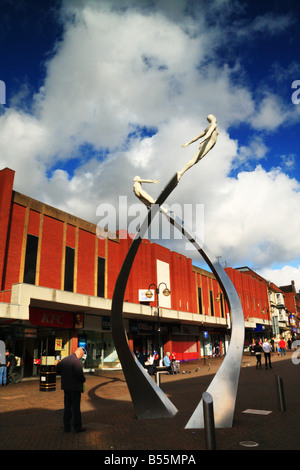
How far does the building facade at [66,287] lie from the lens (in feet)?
66.5

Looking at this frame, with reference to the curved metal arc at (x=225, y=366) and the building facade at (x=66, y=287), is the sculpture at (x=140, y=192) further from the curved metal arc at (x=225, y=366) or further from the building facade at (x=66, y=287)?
the building facade at (x=66, y=287)

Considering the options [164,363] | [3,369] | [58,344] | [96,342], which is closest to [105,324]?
[96,342]

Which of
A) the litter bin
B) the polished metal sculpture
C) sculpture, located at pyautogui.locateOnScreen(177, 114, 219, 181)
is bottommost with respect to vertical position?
the litter bin

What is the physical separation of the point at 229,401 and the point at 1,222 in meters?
16.8

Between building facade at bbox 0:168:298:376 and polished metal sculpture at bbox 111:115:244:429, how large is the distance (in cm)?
1050

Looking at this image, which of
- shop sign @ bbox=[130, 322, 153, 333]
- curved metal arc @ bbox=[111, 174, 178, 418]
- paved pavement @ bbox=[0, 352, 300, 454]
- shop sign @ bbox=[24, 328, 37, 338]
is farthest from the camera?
shop sign @ bbox=[130, 322, 153, 333]

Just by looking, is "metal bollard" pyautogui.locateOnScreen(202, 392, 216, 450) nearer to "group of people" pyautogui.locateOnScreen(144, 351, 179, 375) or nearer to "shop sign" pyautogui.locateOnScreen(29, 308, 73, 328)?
"group of people" pyautogui.locateOnScreen(144, 351, 179, 375)

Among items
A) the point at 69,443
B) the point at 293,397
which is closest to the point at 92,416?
the point at 69,443

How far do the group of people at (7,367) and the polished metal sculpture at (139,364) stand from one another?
11.6 m

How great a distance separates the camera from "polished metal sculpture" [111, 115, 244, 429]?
796 centimetres

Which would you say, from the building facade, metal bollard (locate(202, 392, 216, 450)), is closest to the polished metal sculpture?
metal bollard (locate(202, 392, 216, 450))

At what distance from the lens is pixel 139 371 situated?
28.6ft

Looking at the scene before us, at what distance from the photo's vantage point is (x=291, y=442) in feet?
19.9
